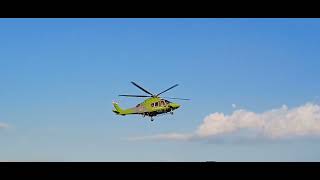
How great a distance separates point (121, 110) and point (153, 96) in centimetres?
340
